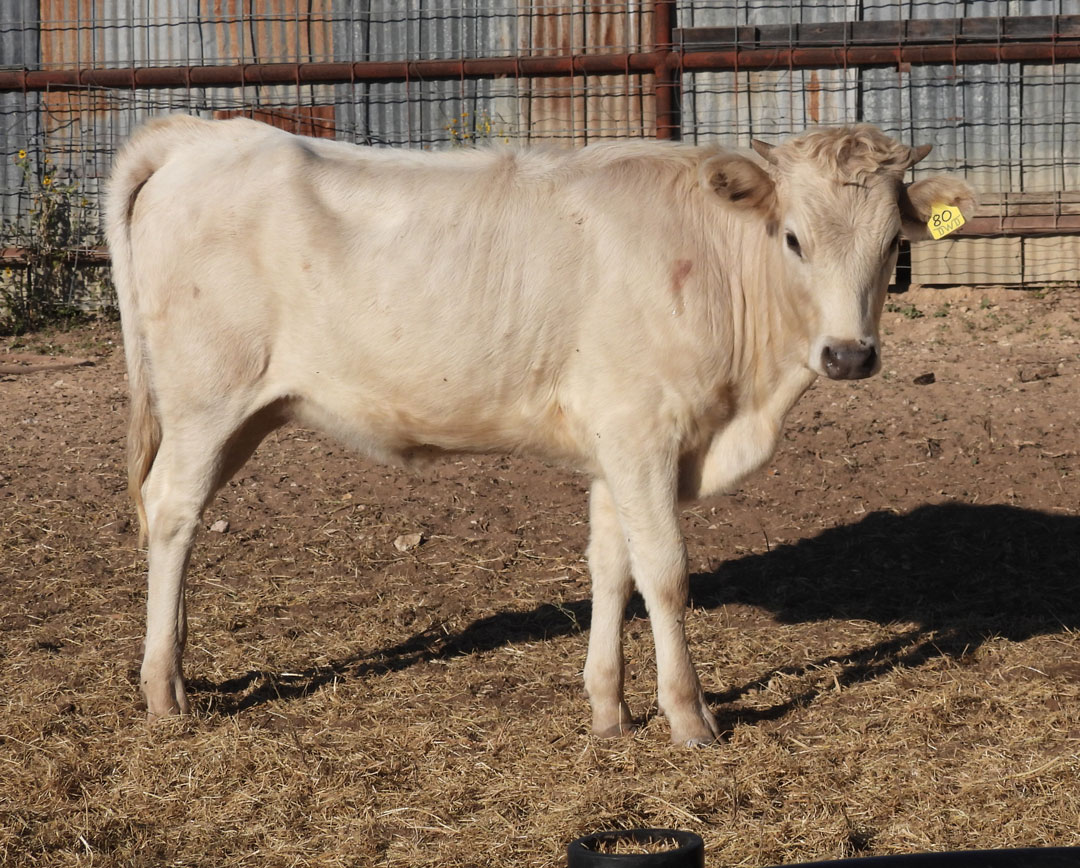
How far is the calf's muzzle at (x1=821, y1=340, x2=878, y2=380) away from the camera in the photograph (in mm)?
4141

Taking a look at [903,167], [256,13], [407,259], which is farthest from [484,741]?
[256,13]

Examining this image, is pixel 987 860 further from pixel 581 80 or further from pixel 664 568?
pixel 581 80

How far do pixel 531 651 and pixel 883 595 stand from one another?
1838 millimetres

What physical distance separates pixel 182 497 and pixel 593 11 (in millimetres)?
8324

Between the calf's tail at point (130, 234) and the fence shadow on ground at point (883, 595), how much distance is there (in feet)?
3.60

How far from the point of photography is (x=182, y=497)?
4.77 meters

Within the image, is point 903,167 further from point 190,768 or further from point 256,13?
point 256,13

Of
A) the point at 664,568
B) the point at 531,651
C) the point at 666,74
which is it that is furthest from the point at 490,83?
the point at 664,568

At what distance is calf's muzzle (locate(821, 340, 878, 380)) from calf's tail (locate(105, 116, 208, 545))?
2.66 m

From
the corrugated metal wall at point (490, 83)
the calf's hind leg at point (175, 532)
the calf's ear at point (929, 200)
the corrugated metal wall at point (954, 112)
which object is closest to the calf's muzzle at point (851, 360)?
the calf's ear at point (929, 200)

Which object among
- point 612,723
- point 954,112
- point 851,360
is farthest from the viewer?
point 954,112

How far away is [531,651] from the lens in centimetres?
545

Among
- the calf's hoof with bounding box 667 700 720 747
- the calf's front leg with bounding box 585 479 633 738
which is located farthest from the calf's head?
the calf's hoof with bounding box 667 700 720 747

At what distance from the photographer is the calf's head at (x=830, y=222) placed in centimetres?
423
